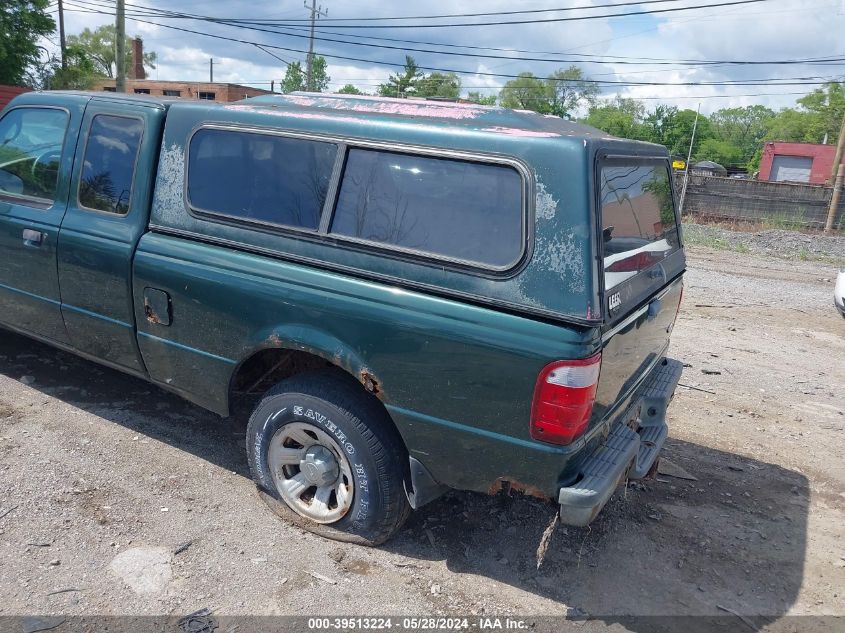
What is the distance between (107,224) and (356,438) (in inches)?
76.4

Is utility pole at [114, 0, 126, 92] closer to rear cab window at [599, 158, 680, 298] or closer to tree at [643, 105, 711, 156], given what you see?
rear cab window at [599, 158, 680, 298]

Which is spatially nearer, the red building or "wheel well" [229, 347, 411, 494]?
"wheel well" [229, 347, 411, 494]

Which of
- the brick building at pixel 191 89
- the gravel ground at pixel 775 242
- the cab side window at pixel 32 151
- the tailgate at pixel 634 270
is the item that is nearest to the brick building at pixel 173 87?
the brick building at pixel 191 89

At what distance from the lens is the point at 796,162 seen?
5206 centimetres

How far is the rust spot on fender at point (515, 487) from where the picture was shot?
2.86 meters

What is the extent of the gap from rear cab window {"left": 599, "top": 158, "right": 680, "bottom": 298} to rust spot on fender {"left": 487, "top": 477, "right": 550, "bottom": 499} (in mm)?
827

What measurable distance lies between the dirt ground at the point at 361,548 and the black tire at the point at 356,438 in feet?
0.42

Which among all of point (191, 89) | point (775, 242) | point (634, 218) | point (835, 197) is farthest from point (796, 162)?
point (634, 218)

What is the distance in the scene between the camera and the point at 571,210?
105 inches

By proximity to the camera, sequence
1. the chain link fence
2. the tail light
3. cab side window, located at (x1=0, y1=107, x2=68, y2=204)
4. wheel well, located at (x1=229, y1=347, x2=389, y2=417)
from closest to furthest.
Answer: the tail light → wheel well, located at (x1=229, y1=347, x2=389, y2=417) → cab side window, located at (x1=0, y1=107, x2=68, y2=204) → the chain link fence

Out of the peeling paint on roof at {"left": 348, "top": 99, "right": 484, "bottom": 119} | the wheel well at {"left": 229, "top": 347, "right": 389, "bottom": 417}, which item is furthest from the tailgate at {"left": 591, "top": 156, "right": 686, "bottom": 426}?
the wheel well at {"left": 229, "top": 347, "right": 389, "bottom": 417}

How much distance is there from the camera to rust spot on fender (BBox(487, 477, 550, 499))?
286 cm

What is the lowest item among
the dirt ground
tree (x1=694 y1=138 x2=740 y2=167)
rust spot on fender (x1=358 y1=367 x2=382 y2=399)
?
the dirt ground

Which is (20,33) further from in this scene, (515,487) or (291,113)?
(515,487)
